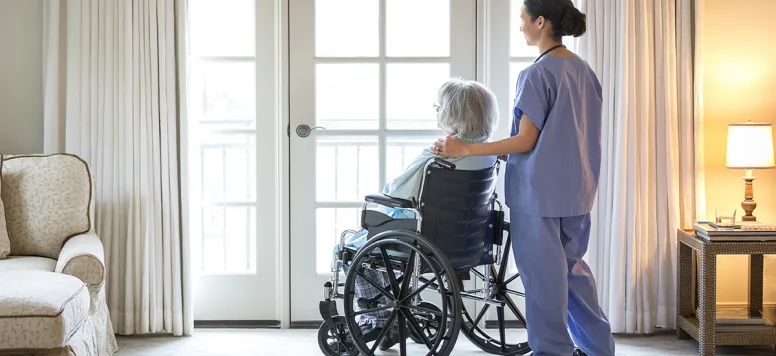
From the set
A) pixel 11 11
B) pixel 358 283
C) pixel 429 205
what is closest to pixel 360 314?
pixel 358 283

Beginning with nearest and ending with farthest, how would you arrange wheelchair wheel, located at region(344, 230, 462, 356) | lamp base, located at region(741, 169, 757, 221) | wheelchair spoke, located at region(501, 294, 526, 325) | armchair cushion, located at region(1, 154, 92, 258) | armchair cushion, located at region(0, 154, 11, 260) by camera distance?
1. wheelchair wheel, located at region(344, 230, 462, 356)
2. wheelchair spoke, located at region(501, 294, 526, 325)
3. armchair cushion, located at region(0, 154, 11, 260)
4. armchair cushion, located at region(1, 154, 92, 258)
5. lamp base, located at region(741, 169, 757, 221)

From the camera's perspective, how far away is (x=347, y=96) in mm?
3957

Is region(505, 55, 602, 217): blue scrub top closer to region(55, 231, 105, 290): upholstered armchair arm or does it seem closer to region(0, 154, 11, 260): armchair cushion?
region(55, 231, 105, 290): upholstered armchair arm

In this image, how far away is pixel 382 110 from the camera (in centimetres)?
394

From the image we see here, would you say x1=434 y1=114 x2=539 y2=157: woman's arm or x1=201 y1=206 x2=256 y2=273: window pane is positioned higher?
x1=434 y1=114 x2=539 y2=157: woman's arm

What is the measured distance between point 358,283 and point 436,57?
1178 mm

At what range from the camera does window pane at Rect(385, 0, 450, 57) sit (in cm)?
393

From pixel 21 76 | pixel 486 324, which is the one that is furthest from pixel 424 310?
pixel 21 76

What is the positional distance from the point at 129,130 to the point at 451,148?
1.61 metres

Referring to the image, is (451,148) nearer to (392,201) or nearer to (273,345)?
(392,201)

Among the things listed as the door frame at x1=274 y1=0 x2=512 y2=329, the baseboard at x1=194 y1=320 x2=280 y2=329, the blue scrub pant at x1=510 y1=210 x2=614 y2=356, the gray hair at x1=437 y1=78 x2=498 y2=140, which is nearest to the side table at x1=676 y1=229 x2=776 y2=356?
the blue scrub pant at x1=510 y1=210 x2=614 y2=356

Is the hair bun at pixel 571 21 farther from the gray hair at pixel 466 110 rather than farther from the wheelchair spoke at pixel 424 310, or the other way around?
the wheelchair spoke at pixel 424 310

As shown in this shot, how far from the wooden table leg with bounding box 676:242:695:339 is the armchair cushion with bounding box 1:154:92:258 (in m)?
2.58

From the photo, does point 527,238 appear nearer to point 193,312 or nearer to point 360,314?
point 360,314
